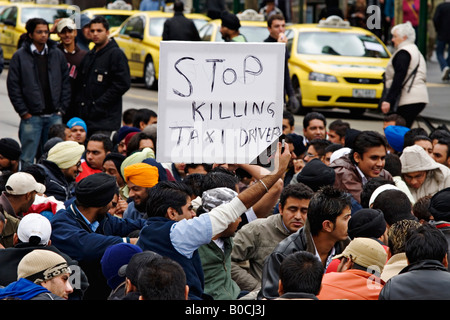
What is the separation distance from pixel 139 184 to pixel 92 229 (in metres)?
1.24

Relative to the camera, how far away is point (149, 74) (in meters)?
21.3

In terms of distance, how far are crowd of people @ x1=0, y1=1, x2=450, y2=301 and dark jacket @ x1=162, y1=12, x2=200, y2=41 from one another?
22.6 ft

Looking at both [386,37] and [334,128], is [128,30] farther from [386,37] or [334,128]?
[334,128]

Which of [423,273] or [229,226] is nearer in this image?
[423,273]

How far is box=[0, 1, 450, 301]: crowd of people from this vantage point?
4820 mm

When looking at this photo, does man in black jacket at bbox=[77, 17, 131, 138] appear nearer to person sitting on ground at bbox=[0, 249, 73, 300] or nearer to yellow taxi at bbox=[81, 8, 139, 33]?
person sitting on ground at bbox=[0, 249, 73, 300]

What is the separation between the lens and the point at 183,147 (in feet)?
18.9

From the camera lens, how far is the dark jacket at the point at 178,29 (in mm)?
16906

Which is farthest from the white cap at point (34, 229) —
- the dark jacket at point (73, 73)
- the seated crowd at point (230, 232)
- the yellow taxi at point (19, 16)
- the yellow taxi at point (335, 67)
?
the yellow taxi at point (19, 16)

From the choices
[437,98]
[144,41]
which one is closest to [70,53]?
[144,41]

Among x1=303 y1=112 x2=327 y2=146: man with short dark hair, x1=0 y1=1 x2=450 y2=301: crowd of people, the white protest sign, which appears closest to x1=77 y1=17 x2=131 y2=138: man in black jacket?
x1=0 y1=1 x2=450 y2=301: crowd of people

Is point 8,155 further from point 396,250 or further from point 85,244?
point 396,250

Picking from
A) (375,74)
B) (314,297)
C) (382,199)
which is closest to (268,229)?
(382,199)

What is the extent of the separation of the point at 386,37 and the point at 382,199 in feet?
68.1
